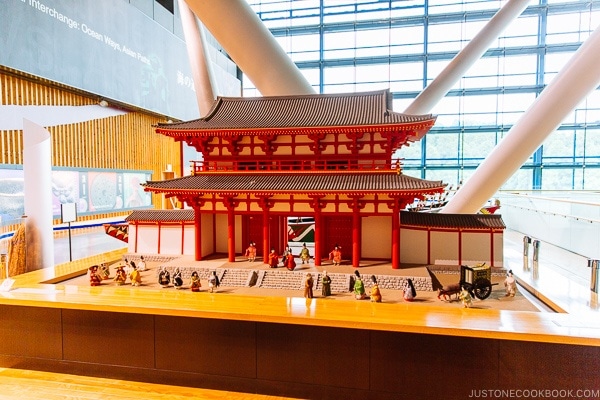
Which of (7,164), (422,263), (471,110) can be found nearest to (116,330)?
(422,263)

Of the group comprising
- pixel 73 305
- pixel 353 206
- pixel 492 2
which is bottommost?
pixel 73 305

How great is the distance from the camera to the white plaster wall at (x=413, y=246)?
10133 millimetres

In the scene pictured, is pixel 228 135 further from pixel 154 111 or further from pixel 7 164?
pixel 154 111

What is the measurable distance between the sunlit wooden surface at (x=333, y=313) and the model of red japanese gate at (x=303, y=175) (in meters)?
3.58

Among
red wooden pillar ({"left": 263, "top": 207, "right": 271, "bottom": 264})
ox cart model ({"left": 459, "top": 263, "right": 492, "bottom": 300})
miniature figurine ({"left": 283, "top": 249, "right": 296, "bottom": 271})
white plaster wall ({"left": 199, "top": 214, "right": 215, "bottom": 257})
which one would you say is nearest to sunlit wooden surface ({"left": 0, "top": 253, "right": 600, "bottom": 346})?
ox cart model ({"left": 459, "top": 263, "right": 492, "bottom": 300})

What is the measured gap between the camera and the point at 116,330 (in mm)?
6145

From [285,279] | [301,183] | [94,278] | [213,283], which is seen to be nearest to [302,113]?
[301,183]

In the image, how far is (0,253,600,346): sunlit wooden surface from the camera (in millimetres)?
4801

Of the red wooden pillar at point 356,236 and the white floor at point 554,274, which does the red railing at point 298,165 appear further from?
the white floor at point 554,274

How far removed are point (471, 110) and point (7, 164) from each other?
95.0 feet

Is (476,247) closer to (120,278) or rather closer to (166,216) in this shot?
(166,216)

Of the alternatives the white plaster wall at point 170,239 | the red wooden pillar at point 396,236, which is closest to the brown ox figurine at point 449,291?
the red wooden pillar at point 396,236

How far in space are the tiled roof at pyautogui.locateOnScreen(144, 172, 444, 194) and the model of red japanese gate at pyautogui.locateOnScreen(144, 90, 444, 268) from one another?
27 millimetres

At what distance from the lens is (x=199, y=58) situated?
541 inches
